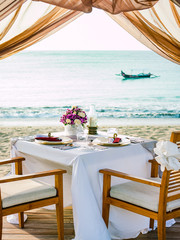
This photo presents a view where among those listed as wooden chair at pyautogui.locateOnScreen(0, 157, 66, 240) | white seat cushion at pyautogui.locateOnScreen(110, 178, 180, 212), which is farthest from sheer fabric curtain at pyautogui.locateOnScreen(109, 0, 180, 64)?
wooden chair at pyautogui.locateOnScreen(0, 157, 66, 240)

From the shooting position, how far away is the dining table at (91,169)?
2484 mm

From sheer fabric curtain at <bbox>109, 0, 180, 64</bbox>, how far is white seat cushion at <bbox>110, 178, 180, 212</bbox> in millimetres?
1165

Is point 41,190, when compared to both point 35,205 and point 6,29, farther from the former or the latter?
point 6,29

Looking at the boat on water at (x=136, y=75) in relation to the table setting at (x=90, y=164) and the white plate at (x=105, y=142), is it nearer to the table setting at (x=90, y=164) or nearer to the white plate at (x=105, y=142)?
the table setting at (x=90, y=164)

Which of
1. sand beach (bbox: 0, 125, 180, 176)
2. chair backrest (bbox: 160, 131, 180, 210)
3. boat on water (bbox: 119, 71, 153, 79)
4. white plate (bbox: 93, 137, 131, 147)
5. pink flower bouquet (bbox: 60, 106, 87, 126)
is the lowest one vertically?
sand beach (bbox: 0, 125, 180, 176)

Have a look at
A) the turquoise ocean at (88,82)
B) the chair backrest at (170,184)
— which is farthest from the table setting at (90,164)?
the turquoise ocean at (88,82)

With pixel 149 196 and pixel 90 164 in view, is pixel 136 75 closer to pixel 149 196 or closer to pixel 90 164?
pixel 90 164

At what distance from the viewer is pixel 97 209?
2.52 metres

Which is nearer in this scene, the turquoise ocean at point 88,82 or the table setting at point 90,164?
the table setting at point 90,164

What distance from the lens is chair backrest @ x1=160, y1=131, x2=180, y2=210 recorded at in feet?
7.27

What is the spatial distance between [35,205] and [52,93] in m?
16.0

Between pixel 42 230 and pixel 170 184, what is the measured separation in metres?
1.12

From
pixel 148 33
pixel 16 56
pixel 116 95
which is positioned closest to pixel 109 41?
pixel 116 95

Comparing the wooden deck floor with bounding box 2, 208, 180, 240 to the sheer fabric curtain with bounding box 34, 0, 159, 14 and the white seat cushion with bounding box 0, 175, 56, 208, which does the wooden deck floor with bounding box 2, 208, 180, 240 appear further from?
the sheer fabric curtain with bounding box 34, 0, 159, 14
